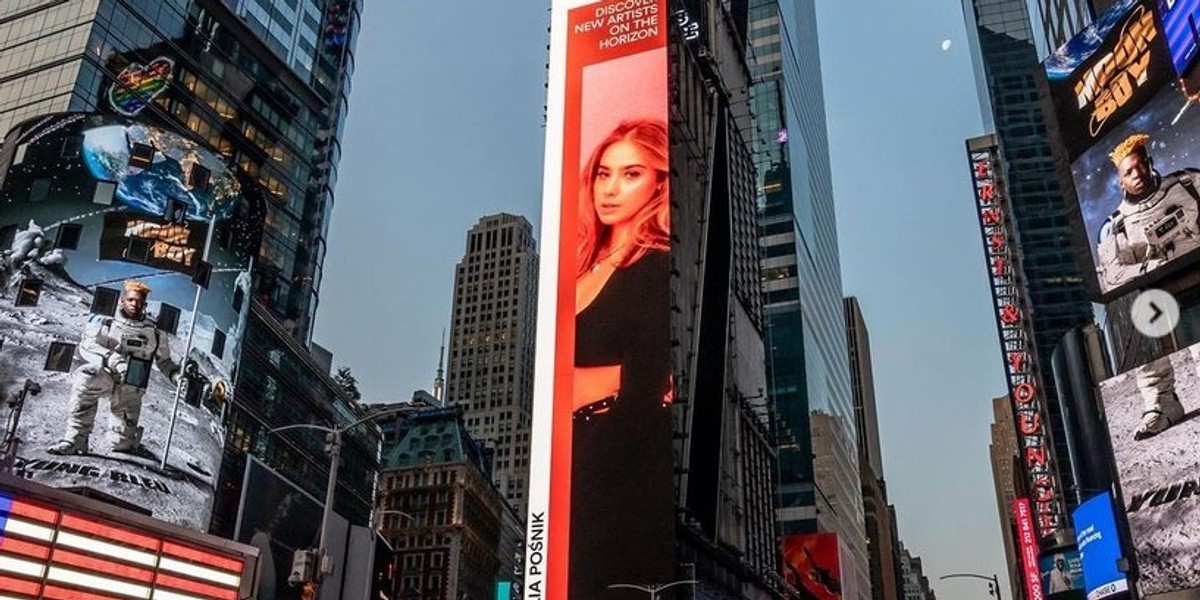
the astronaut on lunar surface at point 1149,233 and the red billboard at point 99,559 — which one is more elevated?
the astronaut on lunar surface at point 1149,233

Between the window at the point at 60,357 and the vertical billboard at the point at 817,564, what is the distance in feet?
262

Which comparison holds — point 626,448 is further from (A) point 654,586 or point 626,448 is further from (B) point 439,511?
(B) point 439,511

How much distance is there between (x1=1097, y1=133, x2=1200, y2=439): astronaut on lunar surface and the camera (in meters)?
39.9

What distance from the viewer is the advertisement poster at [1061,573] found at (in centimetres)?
7181

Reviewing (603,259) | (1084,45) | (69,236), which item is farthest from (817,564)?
(69,236)

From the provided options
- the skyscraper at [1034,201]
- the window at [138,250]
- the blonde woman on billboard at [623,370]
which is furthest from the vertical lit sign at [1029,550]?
the window at [138,250]

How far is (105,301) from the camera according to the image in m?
44.8

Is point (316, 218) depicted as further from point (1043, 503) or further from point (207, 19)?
point (1043, 503)

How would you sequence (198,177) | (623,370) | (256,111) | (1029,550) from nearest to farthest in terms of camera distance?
(198,177)
(623,370)
(1029,550)
(256,111)

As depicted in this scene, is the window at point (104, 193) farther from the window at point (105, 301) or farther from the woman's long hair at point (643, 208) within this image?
the woman's long hair at point (643, 208)

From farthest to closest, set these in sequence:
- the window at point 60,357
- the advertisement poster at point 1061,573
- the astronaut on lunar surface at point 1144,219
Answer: the advertisement poster at point 1061,573 < the window at point 60,357 < the astronaut on lunar surface at point 1144,219

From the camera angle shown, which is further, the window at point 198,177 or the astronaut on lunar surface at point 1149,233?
the window at point 198,177

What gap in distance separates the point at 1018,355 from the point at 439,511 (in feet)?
274

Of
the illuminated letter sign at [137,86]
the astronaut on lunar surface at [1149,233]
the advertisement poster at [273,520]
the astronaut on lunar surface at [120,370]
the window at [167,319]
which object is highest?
the illuminated letter sign at [137,86]
